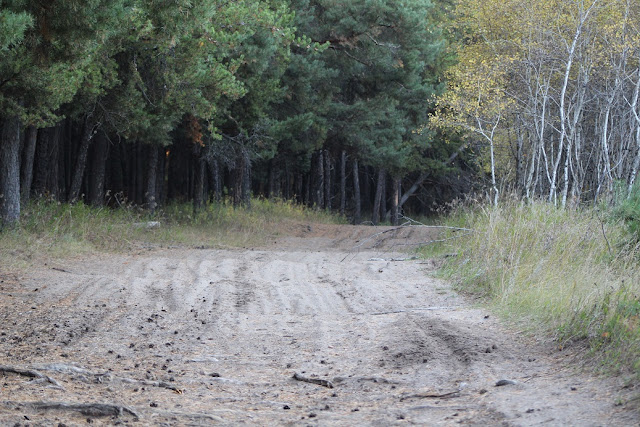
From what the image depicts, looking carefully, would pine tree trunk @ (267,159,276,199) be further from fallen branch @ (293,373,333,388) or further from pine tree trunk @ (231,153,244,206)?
fallen branch @ (293,373,333,388)

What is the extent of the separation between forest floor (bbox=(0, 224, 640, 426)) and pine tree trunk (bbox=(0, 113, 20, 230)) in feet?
11.3

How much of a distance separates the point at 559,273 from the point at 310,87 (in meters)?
17.0

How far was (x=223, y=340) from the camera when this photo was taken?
23.1ft

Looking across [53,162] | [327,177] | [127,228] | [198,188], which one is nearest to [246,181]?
[198,188]

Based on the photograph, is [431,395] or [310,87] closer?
[431,395]

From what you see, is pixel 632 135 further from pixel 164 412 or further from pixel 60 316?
pixel 164 412

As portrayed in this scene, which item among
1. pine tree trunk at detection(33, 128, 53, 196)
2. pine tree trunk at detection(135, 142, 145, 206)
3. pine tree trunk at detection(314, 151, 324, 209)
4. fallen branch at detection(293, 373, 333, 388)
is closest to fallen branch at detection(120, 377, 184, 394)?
fallen branch at detection(293, 373, 333, 388)

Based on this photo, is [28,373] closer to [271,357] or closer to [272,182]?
[271,357]

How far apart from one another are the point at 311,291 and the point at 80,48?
4.38 meters

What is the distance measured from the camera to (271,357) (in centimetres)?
643

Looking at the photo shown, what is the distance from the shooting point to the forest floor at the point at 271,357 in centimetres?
461

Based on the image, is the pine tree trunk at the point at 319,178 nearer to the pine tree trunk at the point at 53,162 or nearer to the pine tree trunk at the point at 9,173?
the pine tree trunk at the point at 53,162

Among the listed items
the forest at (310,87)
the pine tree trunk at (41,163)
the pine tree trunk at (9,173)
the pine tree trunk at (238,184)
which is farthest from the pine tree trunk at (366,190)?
the pine tree trunk at (9,173)

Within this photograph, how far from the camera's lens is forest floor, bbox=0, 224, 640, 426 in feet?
15.1
